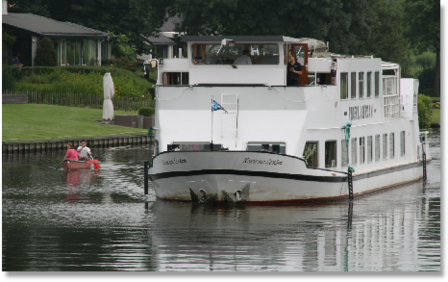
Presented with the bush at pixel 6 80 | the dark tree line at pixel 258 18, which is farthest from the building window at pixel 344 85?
the dark tree line at pixel 258 18

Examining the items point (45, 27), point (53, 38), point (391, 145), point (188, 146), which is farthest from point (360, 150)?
point (45, 27)

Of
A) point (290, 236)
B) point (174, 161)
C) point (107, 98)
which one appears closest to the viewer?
point (290, 236)

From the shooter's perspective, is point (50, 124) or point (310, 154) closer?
point (310, 154)

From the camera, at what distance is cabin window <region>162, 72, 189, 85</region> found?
31.4m

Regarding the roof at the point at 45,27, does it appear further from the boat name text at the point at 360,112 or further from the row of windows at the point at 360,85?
the boat name text at the point at 360,112

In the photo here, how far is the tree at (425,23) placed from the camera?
337 feet

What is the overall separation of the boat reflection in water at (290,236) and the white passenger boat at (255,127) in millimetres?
685

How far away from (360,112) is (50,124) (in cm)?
2849

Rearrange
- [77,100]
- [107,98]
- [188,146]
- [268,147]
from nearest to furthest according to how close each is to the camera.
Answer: [268,147] → [188,146] → [107,98] → [77,100]

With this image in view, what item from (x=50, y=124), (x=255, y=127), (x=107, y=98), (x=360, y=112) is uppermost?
(x=107, y=98)

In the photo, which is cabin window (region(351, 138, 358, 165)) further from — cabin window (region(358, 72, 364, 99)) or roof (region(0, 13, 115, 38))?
roof (region(0, 13, 115, 38))

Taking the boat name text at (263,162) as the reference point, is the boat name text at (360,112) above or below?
above

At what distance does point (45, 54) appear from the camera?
265ft

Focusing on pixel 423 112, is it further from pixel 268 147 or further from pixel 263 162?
pixel 263 162
